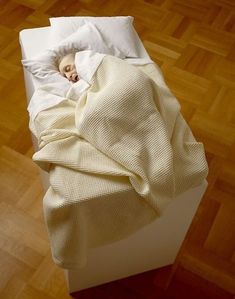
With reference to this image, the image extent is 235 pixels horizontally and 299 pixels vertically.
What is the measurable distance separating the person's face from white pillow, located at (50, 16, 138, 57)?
100mm

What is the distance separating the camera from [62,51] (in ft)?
3.64

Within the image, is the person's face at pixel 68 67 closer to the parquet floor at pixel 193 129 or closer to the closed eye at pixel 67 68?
the closed eye at pixel 67 68

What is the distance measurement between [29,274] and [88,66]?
0.66 meters

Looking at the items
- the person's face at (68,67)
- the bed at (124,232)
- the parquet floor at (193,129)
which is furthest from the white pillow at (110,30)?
the parquet floor at (193,129)

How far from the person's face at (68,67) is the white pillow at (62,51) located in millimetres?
18

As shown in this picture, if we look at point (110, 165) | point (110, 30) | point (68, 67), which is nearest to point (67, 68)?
point (68, 67)

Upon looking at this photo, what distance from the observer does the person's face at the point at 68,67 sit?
1.06 m

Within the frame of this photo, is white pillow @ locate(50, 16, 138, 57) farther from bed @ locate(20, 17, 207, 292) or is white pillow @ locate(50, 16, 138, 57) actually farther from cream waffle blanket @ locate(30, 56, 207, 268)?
cream waffle blanket @ locate(30, 56, 207, 268)

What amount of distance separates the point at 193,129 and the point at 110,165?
827 millimetres

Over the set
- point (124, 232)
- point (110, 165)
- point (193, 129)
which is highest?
point (110, 165)

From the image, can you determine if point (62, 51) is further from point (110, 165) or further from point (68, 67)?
point (110, 165)

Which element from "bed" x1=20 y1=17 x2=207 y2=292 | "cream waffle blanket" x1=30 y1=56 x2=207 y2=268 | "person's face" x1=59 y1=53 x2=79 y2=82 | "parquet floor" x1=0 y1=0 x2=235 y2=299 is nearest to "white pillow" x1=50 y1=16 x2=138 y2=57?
"bed" x1=20 y1=17 x2=207 y2=292

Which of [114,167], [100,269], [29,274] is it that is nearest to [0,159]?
[29,274]

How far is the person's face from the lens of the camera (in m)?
1.06
